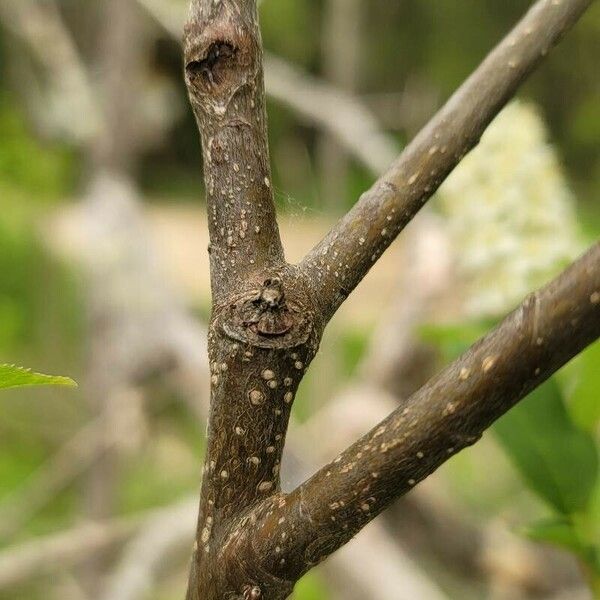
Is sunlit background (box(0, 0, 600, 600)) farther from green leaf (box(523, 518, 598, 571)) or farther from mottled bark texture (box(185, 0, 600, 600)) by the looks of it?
mottled bark texture (box(185, 0, 600, 600))

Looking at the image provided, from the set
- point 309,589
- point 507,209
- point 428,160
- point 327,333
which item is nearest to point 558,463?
point 428,160

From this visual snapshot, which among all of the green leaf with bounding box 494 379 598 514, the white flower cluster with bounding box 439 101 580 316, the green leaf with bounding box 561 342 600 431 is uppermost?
the white flower cluster with bounding box 439 101 580 316

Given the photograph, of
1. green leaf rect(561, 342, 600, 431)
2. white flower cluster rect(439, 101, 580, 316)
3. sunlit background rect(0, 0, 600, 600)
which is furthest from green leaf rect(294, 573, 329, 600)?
green leaf rect(561, 342, 600, 431)

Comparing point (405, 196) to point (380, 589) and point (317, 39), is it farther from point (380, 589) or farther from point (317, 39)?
point (317, 39)

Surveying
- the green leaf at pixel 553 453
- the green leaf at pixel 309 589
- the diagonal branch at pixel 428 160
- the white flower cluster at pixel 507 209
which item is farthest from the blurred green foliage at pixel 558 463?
the green leaf at pixel 309 589

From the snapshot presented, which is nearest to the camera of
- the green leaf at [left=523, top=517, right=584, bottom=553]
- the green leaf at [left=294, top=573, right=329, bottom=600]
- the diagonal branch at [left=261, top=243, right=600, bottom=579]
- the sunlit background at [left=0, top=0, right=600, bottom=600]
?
the diagonal branch at [left=261, top=243, right=600, bottom=579]

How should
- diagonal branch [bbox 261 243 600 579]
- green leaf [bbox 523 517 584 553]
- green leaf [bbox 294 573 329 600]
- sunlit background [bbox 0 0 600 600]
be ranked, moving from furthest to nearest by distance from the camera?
green leaf [bbox 294 573 329 600] → sunlit background [bbox 0 0 600 600] → green leaf [bbox 523 517 584 553] → diagonal branch [bbox 261 243 600 579]

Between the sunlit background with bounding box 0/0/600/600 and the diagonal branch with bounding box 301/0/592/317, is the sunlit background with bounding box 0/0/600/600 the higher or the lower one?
the higher one

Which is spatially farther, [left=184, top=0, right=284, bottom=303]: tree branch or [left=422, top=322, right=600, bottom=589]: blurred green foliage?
[left=422, top=322, right=600, bottom=589]: blurred green foliage
